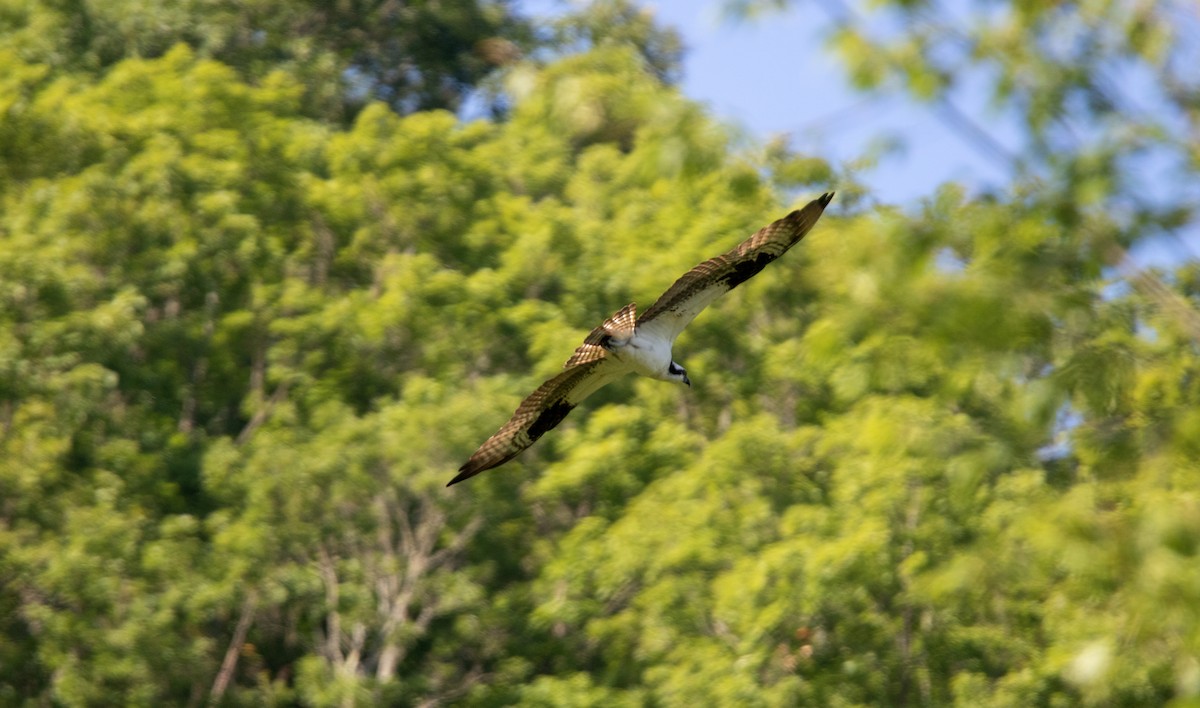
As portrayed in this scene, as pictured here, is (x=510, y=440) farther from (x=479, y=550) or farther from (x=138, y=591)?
(x=479, y=550)

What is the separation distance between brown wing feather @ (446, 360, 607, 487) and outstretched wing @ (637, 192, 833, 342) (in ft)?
1.78

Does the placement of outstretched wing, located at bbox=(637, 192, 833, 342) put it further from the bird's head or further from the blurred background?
the blurred background

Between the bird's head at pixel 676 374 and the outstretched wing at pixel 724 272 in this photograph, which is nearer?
the outstretched wing at pixel 724 272

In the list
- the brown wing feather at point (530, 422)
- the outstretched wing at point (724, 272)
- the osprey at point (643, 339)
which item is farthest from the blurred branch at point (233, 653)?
the outstretched wing at point (724, 272)

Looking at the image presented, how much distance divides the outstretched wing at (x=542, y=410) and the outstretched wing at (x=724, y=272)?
381 millimetres


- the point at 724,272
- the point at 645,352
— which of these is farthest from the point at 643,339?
the point at 724,272

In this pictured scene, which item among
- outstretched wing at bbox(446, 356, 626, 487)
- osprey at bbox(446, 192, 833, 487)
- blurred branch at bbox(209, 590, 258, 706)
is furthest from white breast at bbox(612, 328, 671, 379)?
blurred branch at bbox(209, 590, 258, 706)

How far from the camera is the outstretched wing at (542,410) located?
413 inches

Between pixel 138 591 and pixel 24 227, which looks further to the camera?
pixel 24 227

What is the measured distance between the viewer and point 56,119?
24625mm

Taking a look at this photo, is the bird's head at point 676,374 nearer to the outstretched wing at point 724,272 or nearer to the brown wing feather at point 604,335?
the outstretched wing at point 724,272

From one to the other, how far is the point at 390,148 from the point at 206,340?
3.69m

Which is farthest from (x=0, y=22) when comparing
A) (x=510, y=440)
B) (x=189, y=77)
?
(x=510, y=440)

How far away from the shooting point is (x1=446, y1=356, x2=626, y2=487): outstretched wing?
10.5 meters
